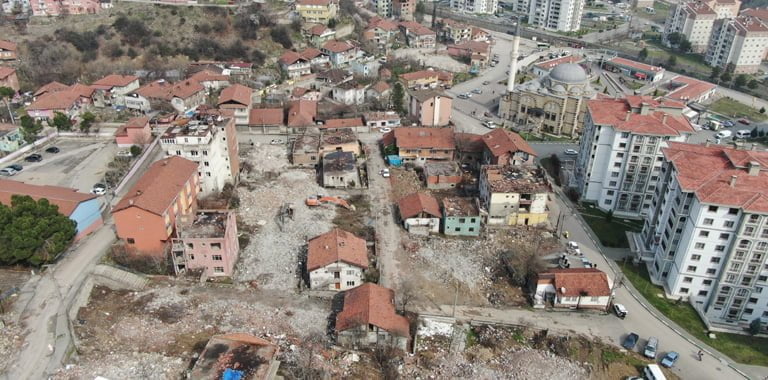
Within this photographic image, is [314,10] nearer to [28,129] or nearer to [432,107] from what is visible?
[432,107]

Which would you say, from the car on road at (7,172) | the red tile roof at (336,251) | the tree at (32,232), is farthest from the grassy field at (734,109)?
the car on road at (7,172)

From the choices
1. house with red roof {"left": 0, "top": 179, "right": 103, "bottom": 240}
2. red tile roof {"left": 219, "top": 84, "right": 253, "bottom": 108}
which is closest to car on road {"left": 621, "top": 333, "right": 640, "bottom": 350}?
house with red roof {"left": 0, "top": 179, "right": 103, "bottom": 240}

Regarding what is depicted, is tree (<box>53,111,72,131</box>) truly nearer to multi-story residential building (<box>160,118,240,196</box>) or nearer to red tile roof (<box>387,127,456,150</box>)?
multi-story residential building (<box>160,118,240,196</box>)

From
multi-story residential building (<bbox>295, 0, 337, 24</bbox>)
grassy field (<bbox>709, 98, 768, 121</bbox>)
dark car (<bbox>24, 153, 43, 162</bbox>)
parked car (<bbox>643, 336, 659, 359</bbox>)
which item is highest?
multi-story residential building (<bbox>295, 0, 337, 24</bbox>)

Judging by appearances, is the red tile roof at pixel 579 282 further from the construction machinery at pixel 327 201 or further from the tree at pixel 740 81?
the tree at pixel 740 81

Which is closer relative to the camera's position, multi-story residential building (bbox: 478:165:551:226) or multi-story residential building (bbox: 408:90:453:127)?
multi-story residential building (bbox: 478:165:551:226)

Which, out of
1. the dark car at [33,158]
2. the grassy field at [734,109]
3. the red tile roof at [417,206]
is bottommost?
the dark car at [33,158]
